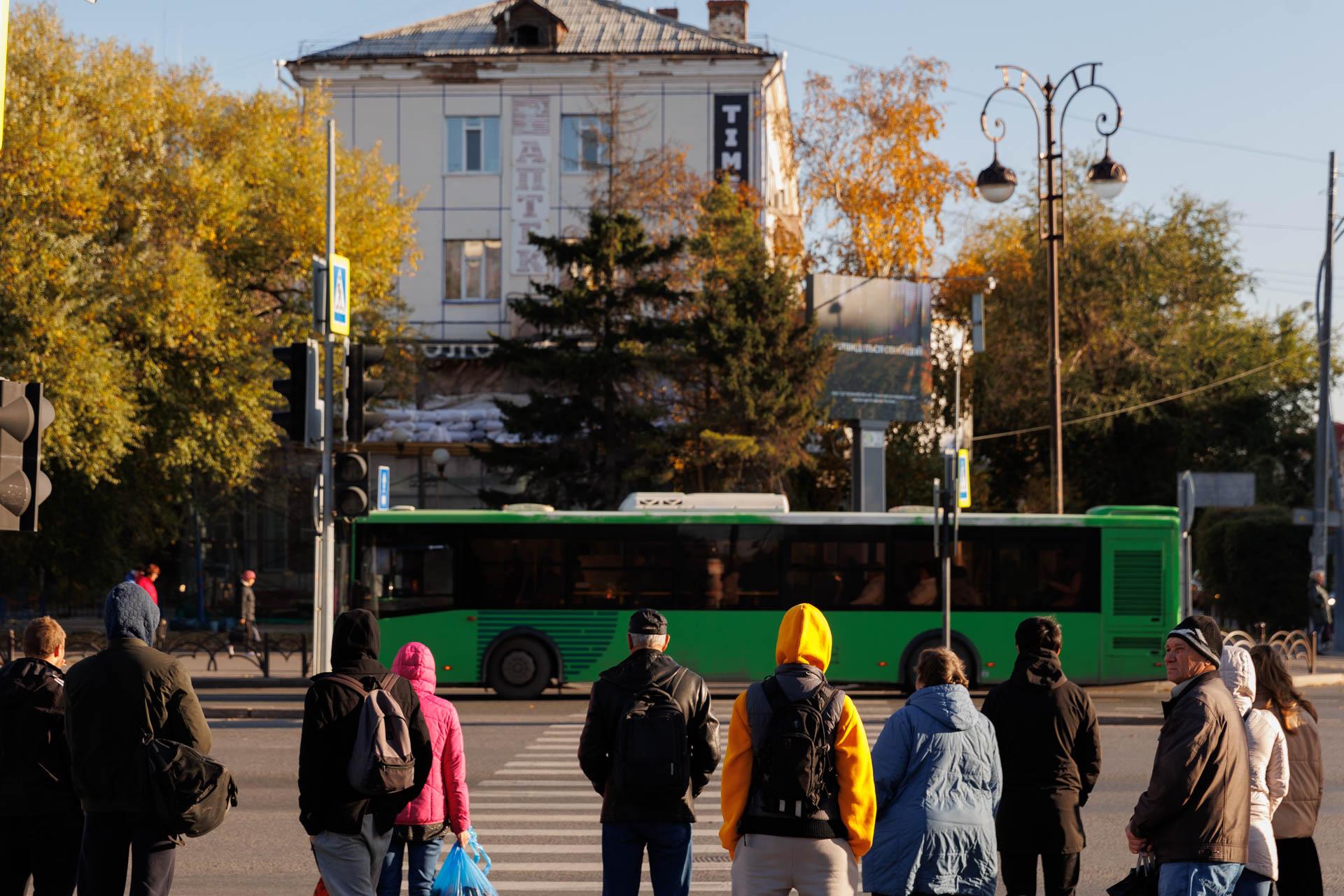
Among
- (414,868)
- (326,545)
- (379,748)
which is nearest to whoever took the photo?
(379,748)

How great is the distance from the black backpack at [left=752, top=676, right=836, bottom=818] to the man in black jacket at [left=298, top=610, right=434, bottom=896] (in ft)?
5.04

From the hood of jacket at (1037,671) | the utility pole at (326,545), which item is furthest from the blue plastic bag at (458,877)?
the utility pole at (326,545)

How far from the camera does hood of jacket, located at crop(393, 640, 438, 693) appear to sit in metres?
7.06

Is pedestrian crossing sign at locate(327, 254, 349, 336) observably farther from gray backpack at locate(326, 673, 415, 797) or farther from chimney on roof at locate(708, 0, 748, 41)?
chimney on roof at locate(708, 0, 748, 41)

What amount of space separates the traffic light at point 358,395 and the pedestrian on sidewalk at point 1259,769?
12.6 m

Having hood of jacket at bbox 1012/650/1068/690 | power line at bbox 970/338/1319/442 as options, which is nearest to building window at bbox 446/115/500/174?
power line at bbox 970/338/1319/442

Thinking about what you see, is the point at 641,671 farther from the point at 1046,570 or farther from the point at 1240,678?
the point at 1046,570

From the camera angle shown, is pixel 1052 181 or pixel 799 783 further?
pixel 1052 181

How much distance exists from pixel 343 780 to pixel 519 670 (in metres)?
16.7

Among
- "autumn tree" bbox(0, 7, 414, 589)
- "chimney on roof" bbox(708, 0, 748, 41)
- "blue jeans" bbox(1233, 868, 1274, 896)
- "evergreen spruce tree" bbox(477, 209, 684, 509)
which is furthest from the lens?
"chimney on roof" bbox(708, 0, 748, 41)

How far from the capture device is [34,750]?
23.4 ft

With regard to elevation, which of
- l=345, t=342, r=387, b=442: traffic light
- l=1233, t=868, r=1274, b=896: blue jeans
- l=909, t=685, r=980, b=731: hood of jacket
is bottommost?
l=1233, t=868, r=1274, b=896: blue jeans

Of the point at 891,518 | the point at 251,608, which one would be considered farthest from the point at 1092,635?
the point at 251,608

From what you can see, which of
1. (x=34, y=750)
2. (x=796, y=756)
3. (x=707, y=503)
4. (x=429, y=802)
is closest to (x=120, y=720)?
(x=34, y=750)
